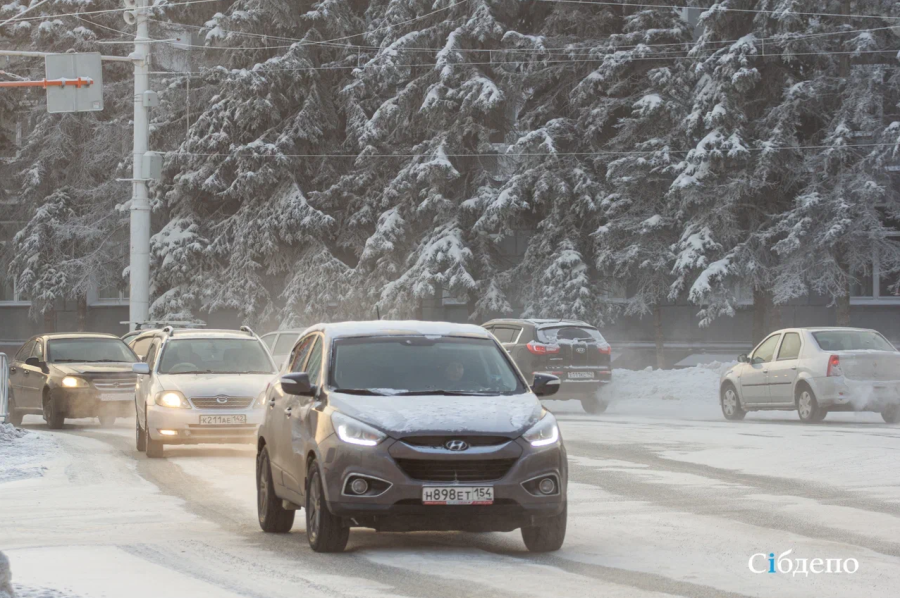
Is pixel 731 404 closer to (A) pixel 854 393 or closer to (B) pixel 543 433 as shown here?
(A) pixel 854 393

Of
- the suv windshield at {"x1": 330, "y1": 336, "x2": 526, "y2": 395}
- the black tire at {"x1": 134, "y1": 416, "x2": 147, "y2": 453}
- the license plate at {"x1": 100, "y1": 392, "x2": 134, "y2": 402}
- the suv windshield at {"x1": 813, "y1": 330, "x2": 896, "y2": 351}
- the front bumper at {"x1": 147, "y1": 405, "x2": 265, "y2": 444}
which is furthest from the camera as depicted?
the license plate at {"x1": 100, "y1": 392, "x2": 134, "y2": 402}

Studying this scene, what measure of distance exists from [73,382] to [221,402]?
6389 millimetres

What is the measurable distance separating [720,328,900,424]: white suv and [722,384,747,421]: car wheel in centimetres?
15

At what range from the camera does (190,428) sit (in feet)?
57.7

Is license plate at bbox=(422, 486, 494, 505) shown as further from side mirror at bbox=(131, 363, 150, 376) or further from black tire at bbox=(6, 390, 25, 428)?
black tire at bbox=(6, 390, 25, 428)

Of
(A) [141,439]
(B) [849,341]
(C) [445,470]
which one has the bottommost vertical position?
(A) [141,439]

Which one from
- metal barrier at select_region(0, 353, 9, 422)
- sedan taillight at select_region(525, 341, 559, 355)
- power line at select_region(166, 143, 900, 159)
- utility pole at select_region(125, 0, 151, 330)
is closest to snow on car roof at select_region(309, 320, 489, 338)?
metal barrier at select_region(0, 353, 9, 422)

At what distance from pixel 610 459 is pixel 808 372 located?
263 inches

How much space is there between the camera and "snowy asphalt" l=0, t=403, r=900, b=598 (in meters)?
8.23

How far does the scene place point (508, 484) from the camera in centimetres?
916

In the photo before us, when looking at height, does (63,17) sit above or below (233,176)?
above

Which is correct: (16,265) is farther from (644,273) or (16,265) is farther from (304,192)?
(644,273)

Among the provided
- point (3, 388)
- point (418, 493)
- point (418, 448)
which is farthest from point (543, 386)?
point (3, 388)

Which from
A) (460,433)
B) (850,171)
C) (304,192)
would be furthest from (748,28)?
(460,433)
